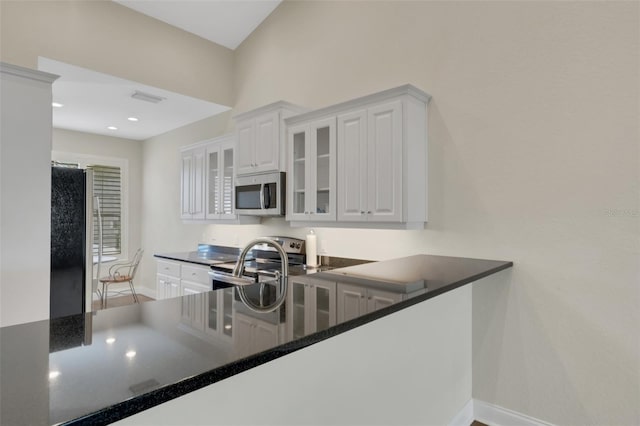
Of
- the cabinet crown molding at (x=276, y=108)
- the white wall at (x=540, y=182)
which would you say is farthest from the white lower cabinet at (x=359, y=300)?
the cabinet crown molding at (x=276, y=108)

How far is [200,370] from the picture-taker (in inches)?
28.9

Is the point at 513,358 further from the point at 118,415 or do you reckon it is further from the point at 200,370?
the point at 118,415

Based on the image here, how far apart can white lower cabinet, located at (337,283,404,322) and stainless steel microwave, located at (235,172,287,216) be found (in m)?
1.86

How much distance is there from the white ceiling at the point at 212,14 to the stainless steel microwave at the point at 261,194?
1823mm

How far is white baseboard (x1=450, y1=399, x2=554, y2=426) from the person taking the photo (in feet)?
7.16

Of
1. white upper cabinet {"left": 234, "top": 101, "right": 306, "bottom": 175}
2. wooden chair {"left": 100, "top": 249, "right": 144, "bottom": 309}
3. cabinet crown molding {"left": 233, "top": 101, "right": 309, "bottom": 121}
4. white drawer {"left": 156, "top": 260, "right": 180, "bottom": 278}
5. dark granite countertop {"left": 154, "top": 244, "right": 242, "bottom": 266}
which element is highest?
cabinet crown molding {"left": 233, "top": 101, "right": 309, "bottom": 121}

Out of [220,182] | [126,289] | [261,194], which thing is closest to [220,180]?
[220,182]

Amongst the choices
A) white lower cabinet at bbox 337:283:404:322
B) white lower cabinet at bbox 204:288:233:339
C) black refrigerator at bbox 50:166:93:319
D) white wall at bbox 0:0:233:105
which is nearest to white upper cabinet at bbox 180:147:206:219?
white wall at bbox 0:0:233:105

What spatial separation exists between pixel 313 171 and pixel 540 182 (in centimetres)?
163

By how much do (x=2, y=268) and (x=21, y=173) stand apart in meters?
0.58

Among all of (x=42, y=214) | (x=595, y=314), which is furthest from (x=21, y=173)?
(x=595, y=314)

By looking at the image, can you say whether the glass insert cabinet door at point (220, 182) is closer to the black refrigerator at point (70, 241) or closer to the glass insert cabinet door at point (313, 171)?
the glass insert cabinet door at point (313, 171)

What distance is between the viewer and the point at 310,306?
123 cm

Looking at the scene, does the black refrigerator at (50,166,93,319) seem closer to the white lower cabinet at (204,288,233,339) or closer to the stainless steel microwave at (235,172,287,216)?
the stainless steel microwave at (235,172,287,216)
